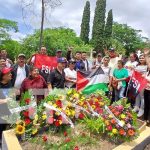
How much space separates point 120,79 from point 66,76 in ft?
5.27

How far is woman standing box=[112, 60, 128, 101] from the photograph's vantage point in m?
8.77

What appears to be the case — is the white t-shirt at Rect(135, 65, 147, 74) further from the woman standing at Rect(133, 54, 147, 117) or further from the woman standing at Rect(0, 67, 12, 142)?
the woman standing at Rect(0, 67, 12, 142)

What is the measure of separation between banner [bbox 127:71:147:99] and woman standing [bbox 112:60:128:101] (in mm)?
378

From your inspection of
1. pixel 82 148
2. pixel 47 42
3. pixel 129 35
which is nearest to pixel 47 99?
pixel 82 148

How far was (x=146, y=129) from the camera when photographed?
6.23 metres

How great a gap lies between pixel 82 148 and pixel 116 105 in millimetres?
1258

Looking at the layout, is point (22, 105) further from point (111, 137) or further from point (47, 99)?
point (111, 137)

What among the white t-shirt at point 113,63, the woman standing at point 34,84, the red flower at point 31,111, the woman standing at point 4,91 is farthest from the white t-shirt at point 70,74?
the red flower at point 31,111

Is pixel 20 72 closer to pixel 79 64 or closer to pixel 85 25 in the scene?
pixel 79 64

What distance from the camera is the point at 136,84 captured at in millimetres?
8062

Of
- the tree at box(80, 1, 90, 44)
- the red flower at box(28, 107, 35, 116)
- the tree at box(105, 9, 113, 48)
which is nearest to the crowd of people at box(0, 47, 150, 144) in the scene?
the red flower at box(28, 107, 35, 116)

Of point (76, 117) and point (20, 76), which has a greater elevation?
point (20, 76)

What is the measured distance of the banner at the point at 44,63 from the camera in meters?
8.72

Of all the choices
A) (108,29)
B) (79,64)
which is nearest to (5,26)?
(108,29)
